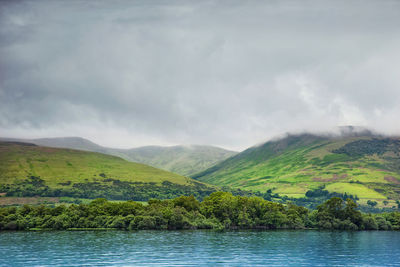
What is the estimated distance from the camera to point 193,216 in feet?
544

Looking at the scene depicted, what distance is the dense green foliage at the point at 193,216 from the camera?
6033 inches

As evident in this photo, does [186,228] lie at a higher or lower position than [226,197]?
lower

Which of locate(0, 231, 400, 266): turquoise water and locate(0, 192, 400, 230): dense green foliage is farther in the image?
locate(0, 192, 400, 230): dense green foliage

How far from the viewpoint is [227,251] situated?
291 ft

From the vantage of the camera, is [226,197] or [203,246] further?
[226,197]

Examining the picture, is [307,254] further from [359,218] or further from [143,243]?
[359,218]

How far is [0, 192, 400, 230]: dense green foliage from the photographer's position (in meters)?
153

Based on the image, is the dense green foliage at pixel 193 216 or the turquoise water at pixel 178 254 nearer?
the turquoise water at pixel 178 254

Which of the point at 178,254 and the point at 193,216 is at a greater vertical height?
the point at 193,216

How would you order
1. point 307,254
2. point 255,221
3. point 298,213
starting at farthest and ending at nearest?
point 298,213 → point 255,221 → point 307,254

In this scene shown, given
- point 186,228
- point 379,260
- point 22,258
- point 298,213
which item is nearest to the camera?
point 22,258

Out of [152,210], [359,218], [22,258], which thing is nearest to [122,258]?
[22,258]

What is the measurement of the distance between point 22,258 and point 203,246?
4421 centimetres

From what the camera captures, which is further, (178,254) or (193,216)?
(193,216)
